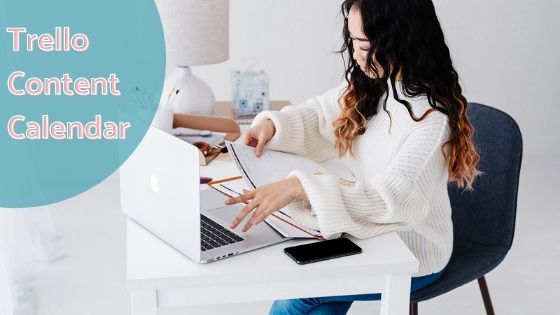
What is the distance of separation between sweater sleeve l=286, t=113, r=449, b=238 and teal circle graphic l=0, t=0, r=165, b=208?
1754mm

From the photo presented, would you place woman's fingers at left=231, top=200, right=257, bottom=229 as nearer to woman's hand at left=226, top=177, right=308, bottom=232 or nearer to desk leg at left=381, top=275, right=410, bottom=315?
woman's hand at left=226, top=177, right=308, bottom=232

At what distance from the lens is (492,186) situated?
1838 mm

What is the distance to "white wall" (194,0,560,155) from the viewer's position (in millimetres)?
3482

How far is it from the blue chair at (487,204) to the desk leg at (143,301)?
0.70m

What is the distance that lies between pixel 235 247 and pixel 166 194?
0.16m

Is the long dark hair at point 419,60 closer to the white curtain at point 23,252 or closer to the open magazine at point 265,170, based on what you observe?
the open magazine at point 265,170

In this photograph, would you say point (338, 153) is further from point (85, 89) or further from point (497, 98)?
point (497, 98)

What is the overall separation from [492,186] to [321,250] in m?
0.64

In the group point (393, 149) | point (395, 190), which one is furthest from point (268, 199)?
point (393, 149)

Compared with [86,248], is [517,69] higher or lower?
higher

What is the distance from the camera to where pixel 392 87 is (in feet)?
5.23

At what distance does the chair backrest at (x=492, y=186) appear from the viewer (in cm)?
180

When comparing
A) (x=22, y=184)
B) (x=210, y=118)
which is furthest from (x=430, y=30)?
(x=22, y=184)

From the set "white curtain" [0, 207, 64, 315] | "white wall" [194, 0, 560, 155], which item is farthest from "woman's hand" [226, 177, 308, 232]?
"white wall" [194, 0, 560, 155]
